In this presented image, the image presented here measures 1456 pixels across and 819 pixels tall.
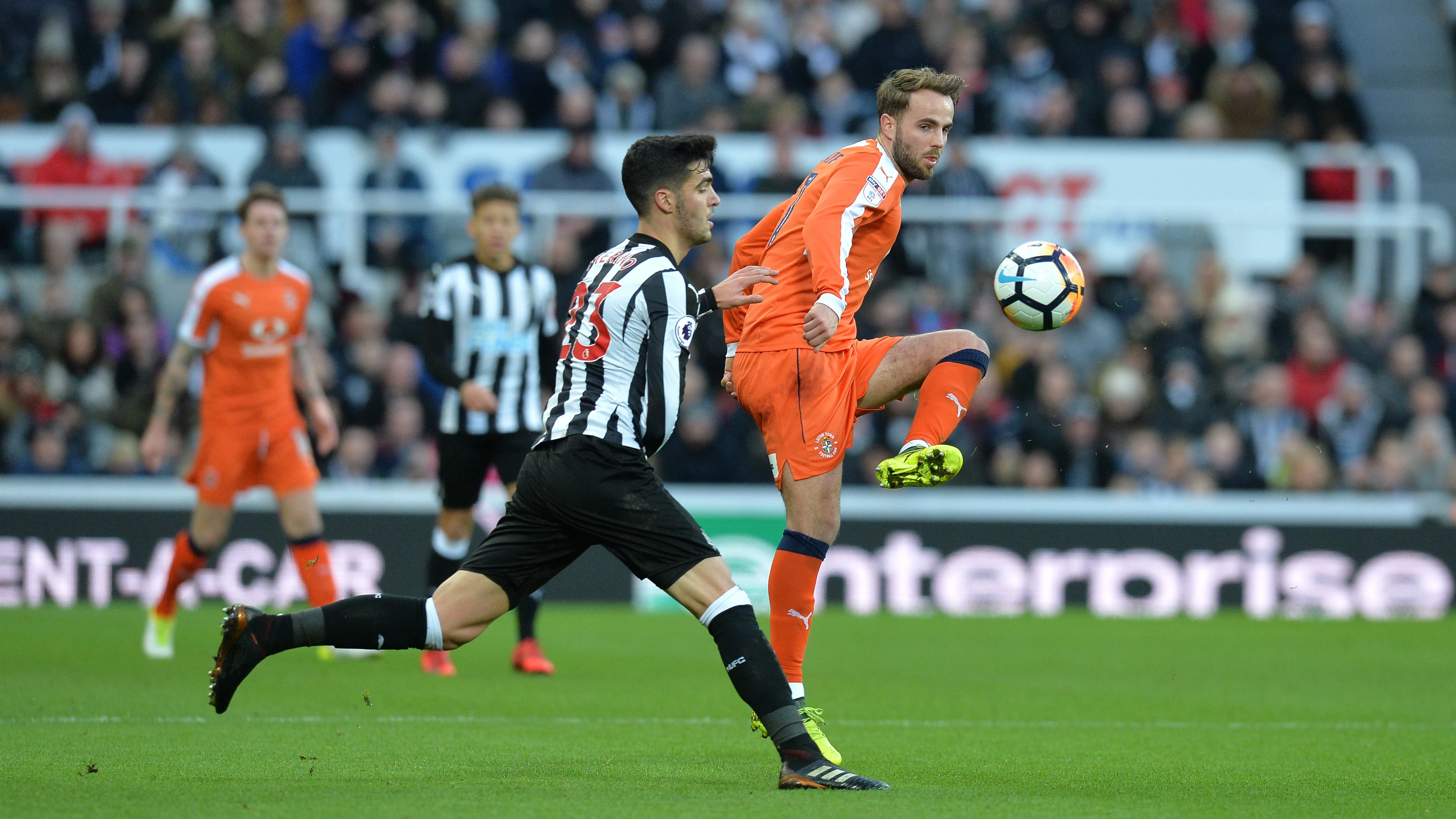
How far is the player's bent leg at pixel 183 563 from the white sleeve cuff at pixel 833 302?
445 centimetres

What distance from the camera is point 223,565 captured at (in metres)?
12.0

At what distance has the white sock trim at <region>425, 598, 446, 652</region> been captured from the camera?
5.33 metres

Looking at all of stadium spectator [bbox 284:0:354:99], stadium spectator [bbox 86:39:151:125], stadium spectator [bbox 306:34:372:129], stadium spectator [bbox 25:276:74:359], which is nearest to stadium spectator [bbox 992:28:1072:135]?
stadium spectator [bbox 306:34:372:129]

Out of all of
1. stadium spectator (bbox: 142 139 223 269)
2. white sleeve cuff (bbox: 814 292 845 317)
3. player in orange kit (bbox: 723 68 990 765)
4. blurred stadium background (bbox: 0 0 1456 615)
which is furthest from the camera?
stadium spectator (bbox: 142 139 223 269)

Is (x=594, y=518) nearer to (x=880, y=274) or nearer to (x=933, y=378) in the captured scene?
(x=933, y=378)

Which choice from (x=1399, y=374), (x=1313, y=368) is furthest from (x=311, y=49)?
(x=1399, y=374)

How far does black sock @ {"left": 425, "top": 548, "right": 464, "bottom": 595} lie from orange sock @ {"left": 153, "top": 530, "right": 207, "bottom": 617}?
1297 millimetres

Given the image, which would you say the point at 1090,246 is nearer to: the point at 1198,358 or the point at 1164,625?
the point at 1198,358

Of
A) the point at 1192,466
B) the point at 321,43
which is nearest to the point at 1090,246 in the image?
the point at 1192,466

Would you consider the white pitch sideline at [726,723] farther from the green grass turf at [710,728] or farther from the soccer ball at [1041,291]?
the soccer ball at [1041,291]

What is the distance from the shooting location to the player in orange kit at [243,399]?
29.1 feet

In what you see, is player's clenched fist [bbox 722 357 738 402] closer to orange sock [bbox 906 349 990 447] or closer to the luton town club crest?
the luton town club crest

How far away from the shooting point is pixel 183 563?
902 centimetres

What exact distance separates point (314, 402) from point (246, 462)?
495mm
